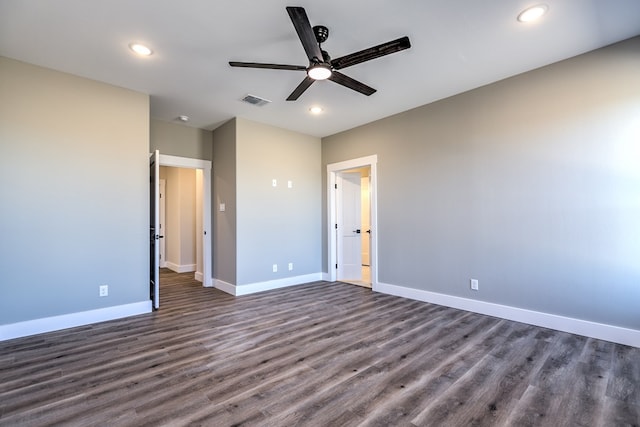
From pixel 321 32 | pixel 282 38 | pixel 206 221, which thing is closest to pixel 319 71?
pixel 321 32

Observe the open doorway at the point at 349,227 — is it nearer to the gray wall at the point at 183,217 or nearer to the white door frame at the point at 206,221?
the white door frame at the point at 206,221

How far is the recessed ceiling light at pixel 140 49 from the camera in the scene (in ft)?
9.00

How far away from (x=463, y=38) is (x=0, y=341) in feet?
17.4

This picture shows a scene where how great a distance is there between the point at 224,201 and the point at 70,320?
2503mm

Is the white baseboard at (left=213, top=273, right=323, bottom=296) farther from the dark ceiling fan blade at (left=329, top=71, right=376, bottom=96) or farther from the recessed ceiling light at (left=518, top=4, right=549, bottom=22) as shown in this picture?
the recessed ceiling light at (left=518, top=4, right=549, bottom=22)

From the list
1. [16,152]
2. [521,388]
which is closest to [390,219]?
[521,388]

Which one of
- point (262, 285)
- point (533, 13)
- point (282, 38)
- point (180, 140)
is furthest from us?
point (180, 140)

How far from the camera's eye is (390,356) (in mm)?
2545

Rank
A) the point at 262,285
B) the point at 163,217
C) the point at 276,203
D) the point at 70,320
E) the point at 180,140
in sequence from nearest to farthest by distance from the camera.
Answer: the point at 70,320, the point at 262,285, the point at 180,140, the point at 276,203, the point at 163,217

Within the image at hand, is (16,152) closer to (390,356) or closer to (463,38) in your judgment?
(390,356)

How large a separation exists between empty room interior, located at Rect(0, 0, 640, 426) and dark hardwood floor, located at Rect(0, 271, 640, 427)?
2 cm

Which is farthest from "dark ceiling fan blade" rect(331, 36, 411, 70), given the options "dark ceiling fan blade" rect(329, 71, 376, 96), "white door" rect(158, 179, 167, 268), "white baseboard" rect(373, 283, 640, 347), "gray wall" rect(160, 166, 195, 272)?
"white door" rect(158, 179, 167, 268)

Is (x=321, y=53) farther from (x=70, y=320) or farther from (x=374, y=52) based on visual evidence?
(x=70, y=320)

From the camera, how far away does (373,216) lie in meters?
4.91
